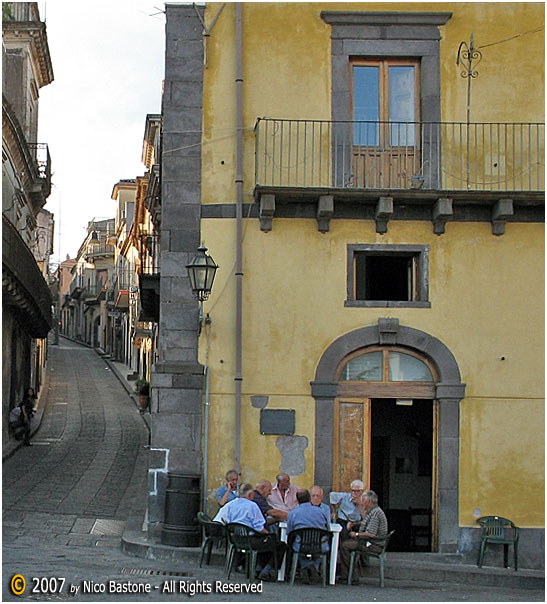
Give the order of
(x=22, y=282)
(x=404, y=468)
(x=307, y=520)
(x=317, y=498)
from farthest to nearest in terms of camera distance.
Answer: (x=22, y=282)
(x=404, y=468)
(x=317, y=498)
(x=307, y=520)

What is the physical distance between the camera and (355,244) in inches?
506

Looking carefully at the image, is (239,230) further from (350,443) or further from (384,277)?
(350,443)

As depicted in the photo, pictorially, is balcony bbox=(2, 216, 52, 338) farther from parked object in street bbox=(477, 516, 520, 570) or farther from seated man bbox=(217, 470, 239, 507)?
parked object in street bbox=(477, 516, 520, 570)

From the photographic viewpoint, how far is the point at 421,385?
12836mm

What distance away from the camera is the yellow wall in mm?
12594

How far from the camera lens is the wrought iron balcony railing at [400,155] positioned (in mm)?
12859

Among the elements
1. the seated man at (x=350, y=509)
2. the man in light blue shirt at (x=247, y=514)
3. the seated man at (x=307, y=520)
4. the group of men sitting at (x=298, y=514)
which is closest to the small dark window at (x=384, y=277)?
the seated man at (x=350, y=509)

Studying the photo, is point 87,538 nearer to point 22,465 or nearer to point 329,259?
point 329,259

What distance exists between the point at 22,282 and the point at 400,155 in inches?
519

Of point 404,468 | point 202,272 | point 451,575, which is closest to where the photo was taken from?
point 451,575

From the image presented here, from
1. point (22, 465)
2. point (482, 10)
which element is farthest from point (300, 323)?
point (22, 465)

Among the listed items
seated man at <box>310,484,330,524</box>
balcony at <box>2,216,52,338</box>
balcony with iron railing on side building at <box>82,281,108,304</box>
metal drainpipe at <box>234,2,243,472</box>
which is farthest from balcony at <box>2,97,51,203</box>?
balcony with iron railing on side building at <box>82,281,108,304</box>

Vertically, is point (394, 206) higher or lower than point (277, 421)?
higher

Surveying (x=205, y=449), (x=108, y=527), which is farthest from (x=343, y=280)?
(x=108, y=527)
